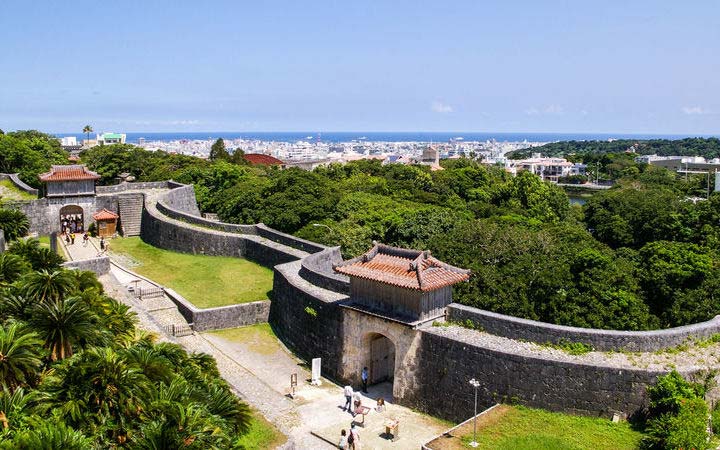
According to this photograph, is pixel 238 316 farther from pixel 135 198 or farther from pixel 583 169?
pixel 583 169

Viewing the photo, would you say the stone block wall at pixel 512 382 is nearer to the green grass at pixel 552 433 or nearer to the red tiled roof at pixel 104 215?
the green grass at pixel 552 433

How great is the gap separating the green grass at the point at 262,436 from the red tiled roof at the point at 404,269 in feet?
18.0

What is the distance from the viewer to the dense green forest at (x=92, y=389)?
30.8 ft

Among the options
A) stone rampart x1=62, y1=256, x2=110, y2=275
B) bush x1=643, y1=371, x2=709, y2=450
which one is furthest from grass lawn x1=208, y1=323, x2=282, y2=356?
bush x1=643, y1=371, x2=709, y2=450

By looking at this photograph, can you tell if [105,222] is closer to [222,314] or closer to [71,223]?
[71,223]

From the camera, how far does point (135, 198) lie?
36.4 m

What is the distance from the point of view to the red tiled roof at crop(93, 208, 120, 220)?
1346 inches

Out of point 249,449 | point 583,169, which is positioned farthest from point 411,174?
point 583,169

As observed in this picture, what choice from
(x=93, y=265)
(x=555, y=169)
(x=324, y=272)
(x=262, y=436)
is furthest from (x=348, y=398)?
(x=555, y=169)

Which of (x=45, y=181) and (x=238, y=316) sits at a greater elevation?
(x=45, y=181)

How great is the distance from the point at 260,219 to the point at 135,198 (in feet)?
27.1

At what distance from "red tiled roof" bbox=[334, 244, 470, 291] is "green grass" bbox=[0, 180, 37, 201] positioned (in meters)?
25.3

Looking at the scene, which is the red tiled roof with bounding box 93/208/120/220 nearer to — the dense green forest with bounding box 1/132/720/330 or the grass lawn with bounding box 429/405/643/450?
the dense green forest with bounding box 1/132/720/330

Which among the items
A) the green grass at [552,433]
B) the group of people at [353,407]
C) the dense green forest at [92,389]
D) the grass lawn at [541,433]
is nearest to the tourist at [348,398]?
the group of people at [353,407]
